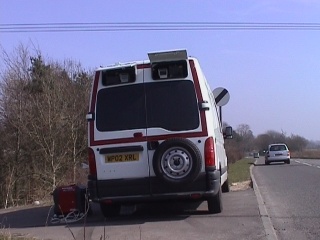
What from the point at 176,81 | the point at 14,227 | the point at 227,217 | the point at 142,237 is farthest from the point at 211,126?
the point at 14,227

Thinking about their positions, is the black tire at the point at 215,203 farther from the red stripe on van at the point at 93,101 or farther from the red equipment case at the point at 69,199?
the red equipment case at the point at 69,199

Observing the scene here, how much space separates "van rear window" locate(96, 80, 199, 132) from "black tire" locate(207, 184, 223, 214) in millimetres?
1485

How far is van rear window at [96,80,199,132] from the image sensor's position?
10.1 m

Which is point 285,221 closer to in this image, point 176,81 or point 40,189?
point 176,81

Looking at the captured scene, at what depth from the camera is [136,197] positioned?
10.1m

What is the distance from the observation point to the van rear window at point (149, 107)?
10.1m

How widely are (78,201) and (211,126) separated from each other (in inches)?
125

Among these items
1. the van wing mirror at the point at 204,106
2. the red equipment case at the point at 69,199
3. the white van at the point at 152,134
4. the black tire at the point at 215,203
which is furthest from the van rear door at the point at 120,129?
the red equipment case at the point at 69,199

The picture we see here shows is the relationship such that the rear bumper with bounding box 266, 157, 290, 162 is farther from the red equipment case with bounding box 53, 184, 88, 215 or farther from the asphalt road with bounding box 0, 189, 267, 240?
the red equipment case with bounding box 53, 184, 88, 215

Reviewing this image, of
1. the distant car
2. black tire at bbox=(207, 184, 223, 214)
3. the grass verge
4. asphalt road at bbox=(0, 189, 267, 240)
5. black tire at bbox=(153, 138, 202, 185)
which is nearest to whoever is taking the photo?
asphalt road at bbox=(0, 189, 267, 240)

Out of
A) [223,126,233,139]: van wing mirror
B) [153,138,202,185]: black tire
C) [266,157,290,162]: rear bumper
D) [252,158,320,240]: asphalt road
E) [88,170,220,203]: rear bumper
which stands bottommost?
[266,157,290,162]: rear bumper

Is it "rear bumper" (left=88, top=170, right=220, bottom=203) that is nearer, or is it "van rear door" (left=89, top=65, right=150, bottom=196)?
"rear bumper" (left=88, top=170, right=220, bottom=203)

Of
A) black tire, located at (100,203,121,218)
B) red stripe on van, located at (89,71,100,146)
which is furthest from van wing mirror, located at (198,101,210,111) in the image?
black tire, located at (100,203,121,218)

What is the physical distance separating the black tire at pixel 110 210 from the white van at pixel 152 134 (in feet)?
2.20
